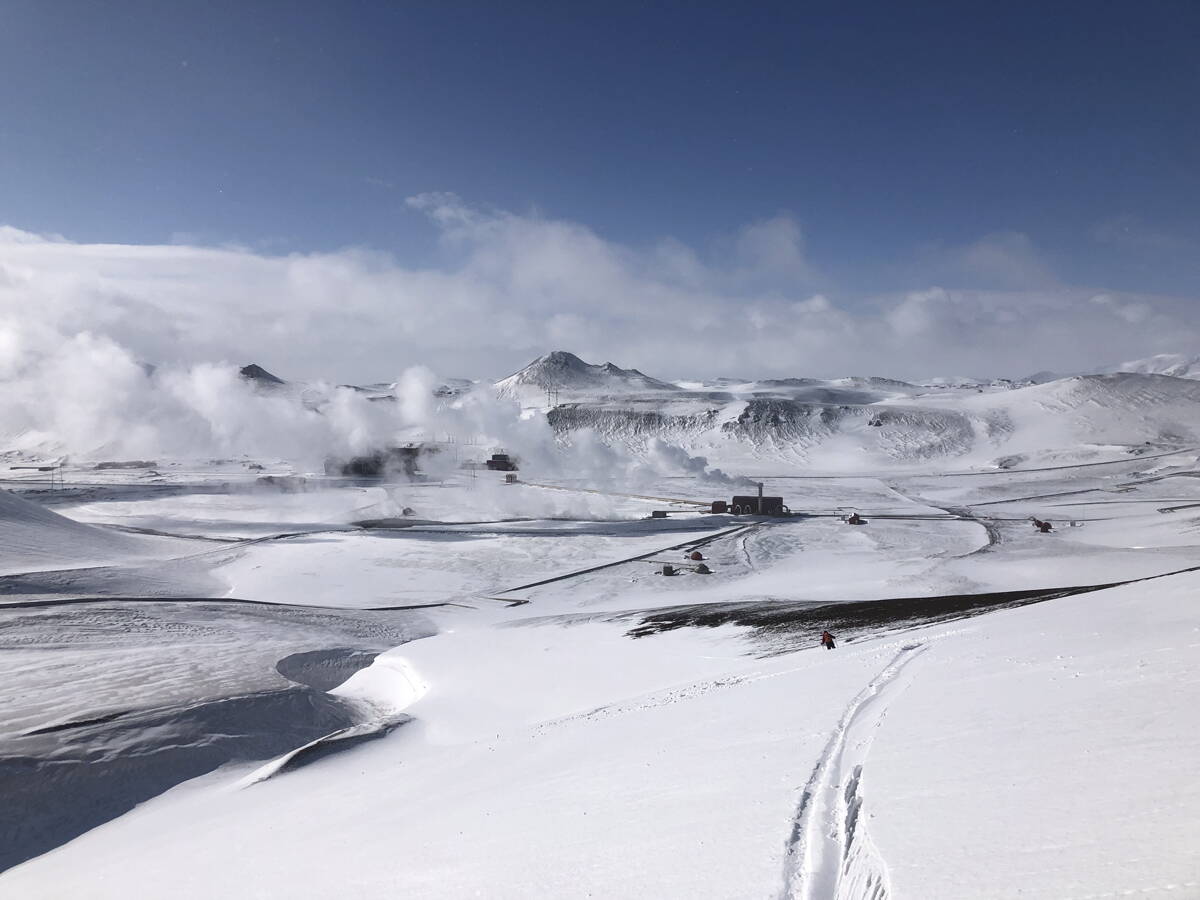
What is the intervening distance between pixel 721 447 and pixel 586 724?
14694 cm

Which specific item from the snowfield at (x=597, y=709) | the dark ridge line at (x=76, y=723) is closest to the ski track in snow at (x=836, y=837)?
the snowfield at (x=597, y=709)

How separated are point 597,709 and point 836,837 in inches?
437

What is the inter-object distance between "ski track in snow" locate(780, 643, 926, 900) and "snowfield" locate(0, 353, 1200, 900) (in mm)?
38

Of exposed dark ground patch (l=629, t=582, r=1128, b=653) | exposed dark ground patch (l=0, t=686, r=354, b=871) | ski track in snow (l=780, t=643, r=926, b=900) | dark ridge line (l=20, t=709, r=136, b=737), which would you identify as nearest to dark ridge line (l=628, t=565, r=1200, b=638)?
exposed dark ground patch (l=629, t=582, r=1128, b=653)

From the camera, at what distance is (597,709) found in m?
17.4

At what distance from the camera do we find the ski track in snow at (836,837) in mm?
5926

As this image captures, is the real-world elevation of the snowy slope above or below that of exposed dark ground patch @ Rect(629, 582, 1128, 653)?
above

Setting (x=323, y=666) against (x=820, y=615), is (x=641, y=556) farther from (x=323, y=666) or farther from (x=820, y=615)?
(x=323, y=666)

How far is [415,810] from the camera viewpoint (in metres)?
11.2

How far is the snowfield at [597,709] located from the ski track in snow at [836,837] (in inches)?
1.5

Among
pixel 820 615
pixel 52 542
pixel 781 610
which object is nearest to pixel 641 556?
pixel 781 610

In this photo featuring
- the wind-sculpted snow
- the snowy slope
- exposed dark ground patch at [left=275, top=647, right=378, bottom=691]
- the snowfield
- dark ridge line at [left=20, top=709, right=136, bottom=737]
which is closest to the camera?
A: the snowfield

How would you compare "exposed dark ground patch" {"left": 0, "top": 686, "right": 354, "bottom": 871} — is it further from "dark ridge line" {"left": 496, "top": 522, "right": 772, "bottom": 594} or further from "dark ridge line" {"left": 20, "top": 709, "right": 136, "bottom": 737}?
"dark ridge line" {"left": 496, "top": 522, "right": 772, "bottom": 594}

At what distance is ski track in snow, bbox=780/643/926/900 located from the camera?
19.4 ft
